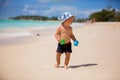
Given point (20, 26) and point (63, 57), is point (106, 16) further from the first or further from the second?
point (20, 26)

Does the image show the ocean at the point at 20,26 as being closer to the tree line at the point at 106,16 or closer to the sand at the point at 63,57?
the sand at the point at 63,57

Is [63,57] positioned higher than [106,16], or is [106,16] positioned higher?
[106,16]

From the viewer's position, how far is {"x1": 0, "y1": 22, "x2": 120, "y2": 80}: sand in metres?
0.99

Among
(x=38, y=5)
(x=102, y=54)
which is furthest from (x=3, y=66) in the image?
(x=102, y=54)

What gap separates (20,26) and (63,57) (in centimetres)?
20

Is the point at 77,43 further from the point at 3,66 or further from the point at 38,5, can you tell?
the point at 3,66

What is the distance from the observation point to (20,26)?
97 cm

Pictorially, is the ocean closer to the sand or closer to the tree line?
the sand

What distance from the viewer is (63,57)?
99 cm

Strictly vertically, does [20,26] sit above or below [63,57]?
above

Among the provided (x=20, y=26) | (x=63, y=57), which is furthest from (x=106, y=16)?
(x=20, y=26)

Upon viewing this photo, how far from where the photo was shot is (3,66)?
1.01 meters

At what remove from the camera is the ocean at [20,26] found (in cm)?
96

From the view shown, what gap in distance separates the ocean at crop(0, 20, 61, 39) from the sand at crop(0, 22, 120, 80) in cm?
3
